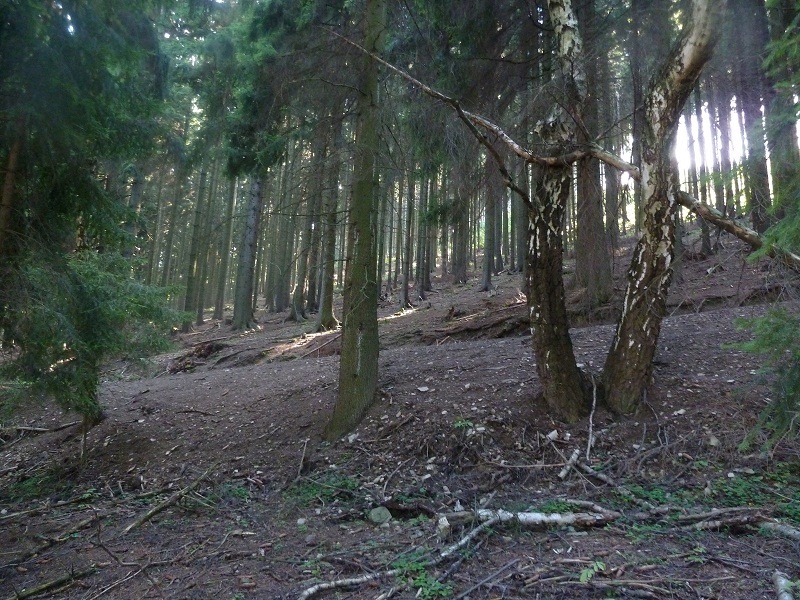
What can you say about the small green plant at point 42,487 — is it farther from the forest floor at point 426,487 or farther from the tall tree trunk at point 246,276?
the tall tree trunk at point 246,276

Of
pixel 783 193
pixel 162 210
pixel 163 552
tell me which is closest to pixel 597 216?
pixel 783 193

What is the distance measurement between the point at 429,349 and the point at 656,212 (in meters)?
5.31

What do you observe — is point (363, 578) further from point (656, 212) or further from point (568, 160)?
point (568, 160)

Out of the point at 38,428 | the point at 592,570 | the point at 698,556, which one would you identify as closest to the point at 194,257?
the point at 38,428

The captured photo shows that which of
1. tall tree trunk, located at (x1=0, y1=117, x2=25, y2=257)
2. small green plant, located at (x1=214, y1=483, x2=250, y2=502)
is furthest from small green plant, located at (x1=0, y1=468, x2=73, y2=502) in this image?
tall tree trunk, located at (x1=0, y1=117, x2=25, y2=257)

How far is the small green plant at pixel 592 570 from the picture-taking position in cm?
368

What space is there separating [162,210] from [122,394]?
1657 centimetres

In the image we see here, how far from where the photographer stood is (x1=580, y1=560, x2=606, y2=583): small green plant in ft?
12.1

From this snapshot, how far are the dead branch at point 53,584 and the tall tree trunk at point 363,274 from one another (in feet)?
10.2

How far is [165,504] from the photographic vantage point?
6.26 m

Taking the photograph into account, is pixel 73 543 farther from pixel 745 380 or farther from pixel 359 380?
pixel 745 380

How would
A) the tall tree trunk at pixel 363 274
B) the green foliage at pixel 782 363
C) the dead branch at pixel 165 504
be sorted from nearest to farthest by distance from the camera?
the green foliage at pixel 782 363
the dead branch at pixel 165 504
the tall tree trunk at pixel 363 274

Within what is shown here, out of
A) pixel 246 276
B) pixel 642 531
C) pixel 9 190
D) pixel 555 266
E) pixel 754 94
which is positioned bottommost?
pixel 642 531

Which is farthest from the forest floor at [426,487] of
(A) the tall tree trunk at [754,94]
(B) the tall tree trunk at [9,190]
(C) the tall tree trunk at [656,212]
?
(B) the tall tree trunk at [9,190]
